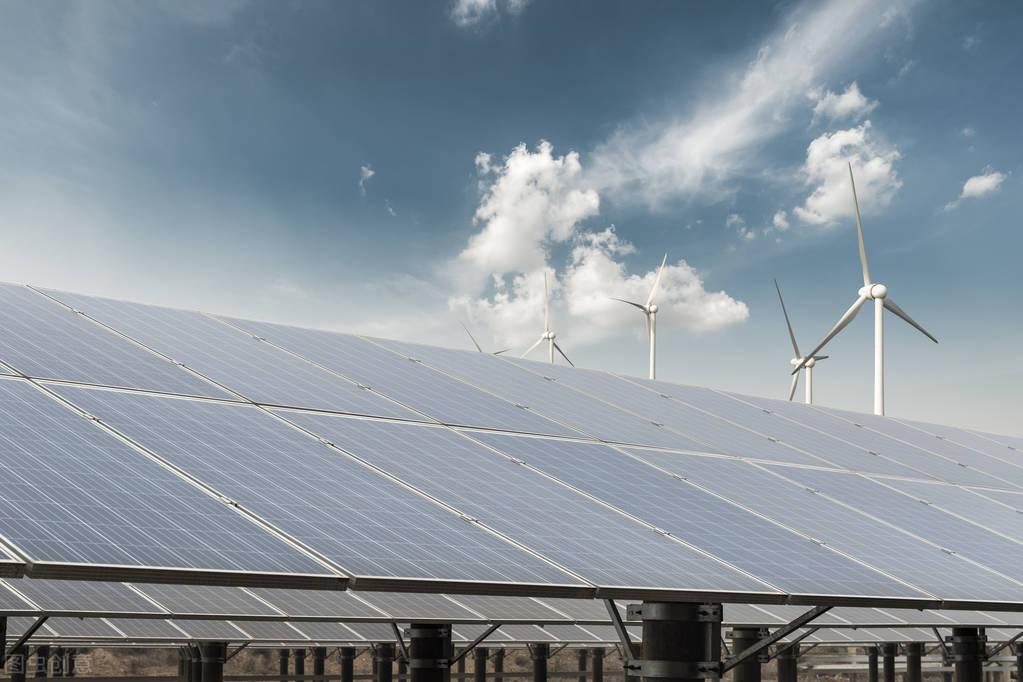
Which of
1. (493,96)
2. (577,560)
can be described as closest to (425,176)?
(493,96)

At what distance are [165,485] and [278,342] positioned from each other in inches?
559

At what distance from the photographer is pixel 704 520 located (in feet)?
68.1

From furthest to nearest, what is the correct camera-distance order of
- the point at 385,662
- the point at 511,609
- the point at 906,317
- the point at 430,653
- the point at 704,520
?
the point at 906,317
the point at 385,662
the point at 511,609
the point at 430,653
the point at 704,520

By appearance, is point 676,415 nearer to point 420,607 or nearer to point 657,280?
point 420,607

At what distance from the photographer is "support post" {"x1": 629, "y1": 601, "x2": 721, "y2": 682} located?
57.9ft

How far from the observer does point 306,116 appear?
108812 millimetres

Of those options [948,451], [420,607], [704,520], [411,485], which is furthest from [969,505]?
[411,485]

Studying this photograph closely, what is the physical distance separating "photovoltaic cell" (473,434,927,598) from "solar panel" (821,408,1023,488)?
41.5 feet

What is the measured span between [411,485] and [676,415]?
15319mm

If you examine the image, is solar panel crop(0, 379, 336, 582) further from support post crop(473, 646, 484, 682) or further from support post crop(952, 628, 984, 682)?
support post crop(473, 646, 484, 682)

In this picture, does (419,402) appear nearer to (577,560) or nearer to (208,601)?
(577,560)

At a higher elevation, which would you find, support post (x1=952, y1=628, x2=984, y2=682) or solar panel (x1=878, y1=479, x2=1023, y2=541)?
solar panel (x1=878, y1=479, x2=1023, y2=541)

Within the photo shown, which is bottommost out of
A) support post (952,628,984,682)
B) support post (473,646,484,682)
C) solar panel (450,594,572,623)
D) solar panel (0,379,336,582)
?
support post (473,646,484,682)

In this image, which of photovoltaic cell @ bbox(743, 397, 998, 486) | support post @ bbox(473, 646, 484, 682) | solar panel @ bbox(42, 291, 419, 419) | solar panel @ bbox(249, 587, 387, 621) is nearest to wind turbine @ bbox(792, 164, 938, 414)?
support post @ bbox(473, 646, 484, 682)
